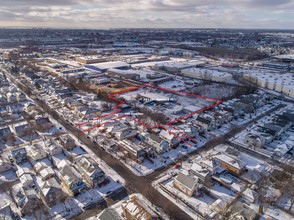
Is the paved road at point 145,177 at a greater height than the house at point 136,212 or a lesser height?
lesser

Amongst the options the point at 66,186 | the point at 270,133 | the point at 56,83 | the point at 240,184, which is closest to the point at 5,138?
the point at 66,186

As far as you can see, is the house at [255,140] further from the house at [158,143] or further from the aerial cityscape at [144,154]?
the house at [158,143]

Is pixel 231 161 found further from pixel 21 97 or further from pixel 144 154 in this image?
pixel 21 97

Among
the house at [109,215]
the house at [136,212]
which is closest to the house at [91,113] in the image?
the house at [136,212]

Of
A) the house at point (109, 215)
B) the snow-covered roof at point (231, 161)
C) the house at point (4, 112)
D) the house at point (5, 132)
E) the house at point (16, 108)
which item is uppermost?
the house at point (16, 108)

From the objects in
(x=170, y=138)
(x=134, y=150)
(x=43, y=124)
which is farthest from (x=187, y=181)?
(x=43, y=124)

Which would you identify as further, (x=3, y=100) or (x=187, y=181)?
(x=3, y=100)

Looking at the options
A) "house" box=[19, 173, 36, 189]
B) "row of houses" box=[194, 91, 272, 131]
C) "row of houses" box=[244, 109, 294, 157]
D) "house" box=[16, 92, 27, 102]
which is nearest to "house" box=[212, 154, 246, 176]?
"row of houses" box=[244, 109, 294, 157]

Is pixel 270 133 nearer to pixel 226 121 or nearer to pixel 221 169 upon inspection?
pixel 226 121
